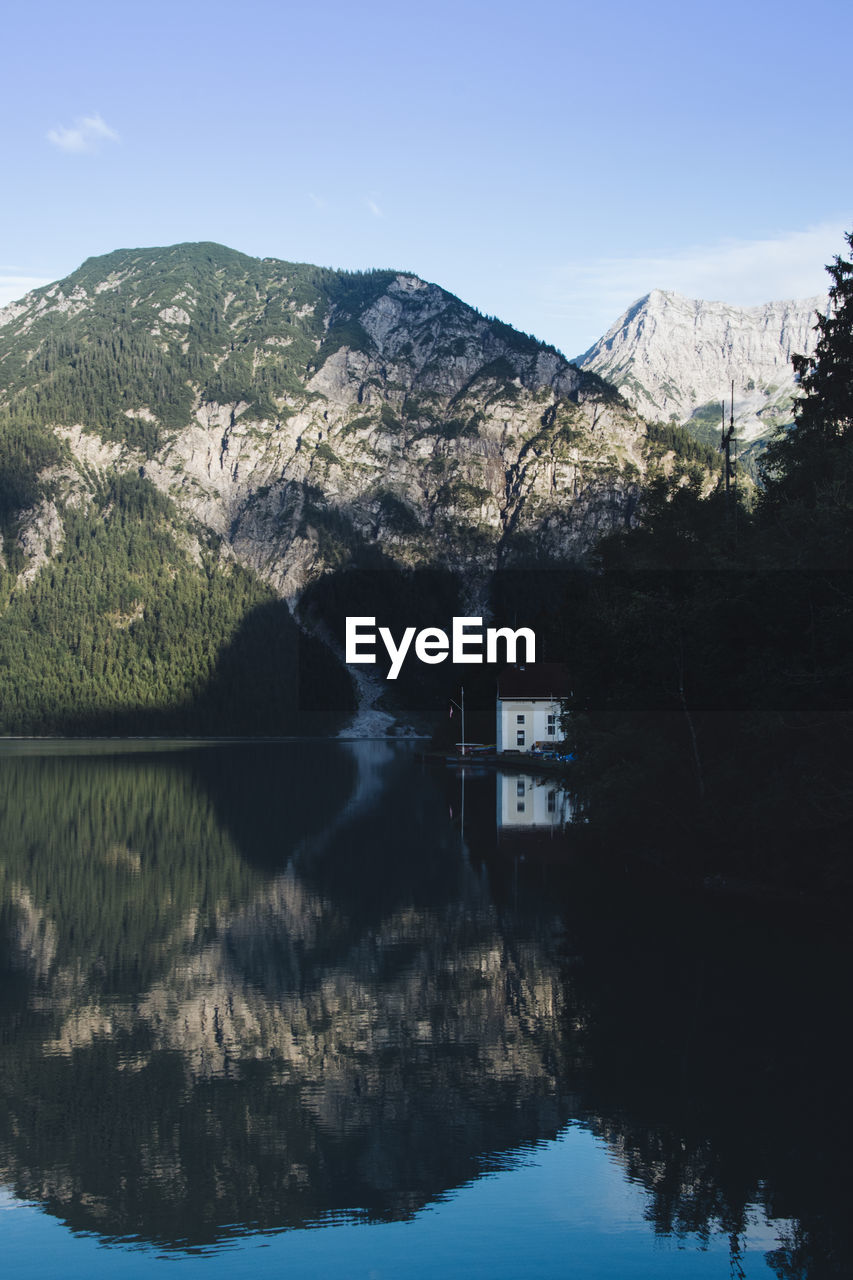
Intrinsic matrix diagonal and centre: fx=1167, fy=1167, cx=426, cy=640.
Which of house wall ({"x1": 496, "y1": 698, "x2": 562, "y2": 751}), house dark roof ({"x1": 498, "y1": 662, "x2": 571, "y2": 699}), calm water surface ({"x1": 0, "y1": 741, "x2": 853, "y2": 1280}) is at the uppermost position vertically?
house dark roof ({"x1": 498, "y1": 662, "x2": 571, "y2": 699})

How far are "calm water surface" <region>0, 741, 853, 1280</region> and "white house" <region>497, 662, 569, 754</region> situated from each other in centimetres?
7576

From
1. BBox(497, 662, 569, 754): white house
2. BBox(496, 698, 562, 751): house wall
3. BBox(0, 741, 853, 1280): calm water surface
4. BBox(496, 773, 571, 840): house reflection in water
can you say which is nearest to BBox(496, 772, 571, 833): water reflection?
BBox(496, 773, 571, 840): house reflection in water

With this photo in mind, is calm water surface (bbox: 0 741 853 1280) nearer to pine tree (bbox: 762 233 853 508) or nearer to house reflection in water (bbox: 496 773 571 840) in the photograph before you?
pine tree (bbox: 762 233 853 508)

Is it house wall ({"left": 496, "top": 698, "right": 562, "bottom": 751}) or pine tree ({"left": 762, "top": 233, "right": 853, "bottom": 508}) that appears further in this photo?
house wall ({"left": 496, "top": 698, "right": 562, "bottom": 751})

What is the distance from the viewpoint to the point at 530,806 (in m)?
71.6

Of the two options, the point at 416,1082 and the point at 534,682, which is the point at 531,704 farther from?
the point at 416,1082

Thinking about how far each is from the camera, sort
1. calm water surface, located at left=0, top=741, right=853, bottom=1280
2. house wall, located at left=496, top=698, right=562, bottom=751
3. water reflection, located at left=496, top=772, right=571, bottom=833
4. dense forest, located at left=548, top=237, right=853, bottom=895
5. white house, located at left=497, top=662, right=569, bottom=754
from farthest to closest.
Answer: house wall, located at left=496, top=698, right=562, bottom=751 → white house, located at left=497, top=662, right=569, bottom=754 → water reflection, located at left=496, top=772, right=571, bottom=833 → dense forest, located at left=548, top=237, right=853, bottom=895 → calm water surface, located at left=0, top=741, right=853, bottom=1280

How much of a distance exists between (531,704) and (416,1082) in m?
99.1

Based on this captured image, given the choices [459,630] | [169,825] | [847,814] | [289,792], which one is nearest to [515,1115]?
[847,814]

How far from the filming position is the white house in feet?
385

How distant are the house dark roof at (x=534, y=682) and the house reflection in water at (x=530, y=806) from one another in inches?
843

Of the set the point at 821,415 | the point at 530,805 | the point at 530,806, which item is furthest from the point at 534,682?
the point at 821,415

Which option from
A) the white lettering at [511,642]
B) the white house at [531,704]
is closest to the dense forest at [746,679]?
the white house at [531,704]

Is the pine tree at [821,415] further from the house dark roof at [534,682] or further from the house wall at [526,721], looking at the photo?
the house wall at [526,721]
